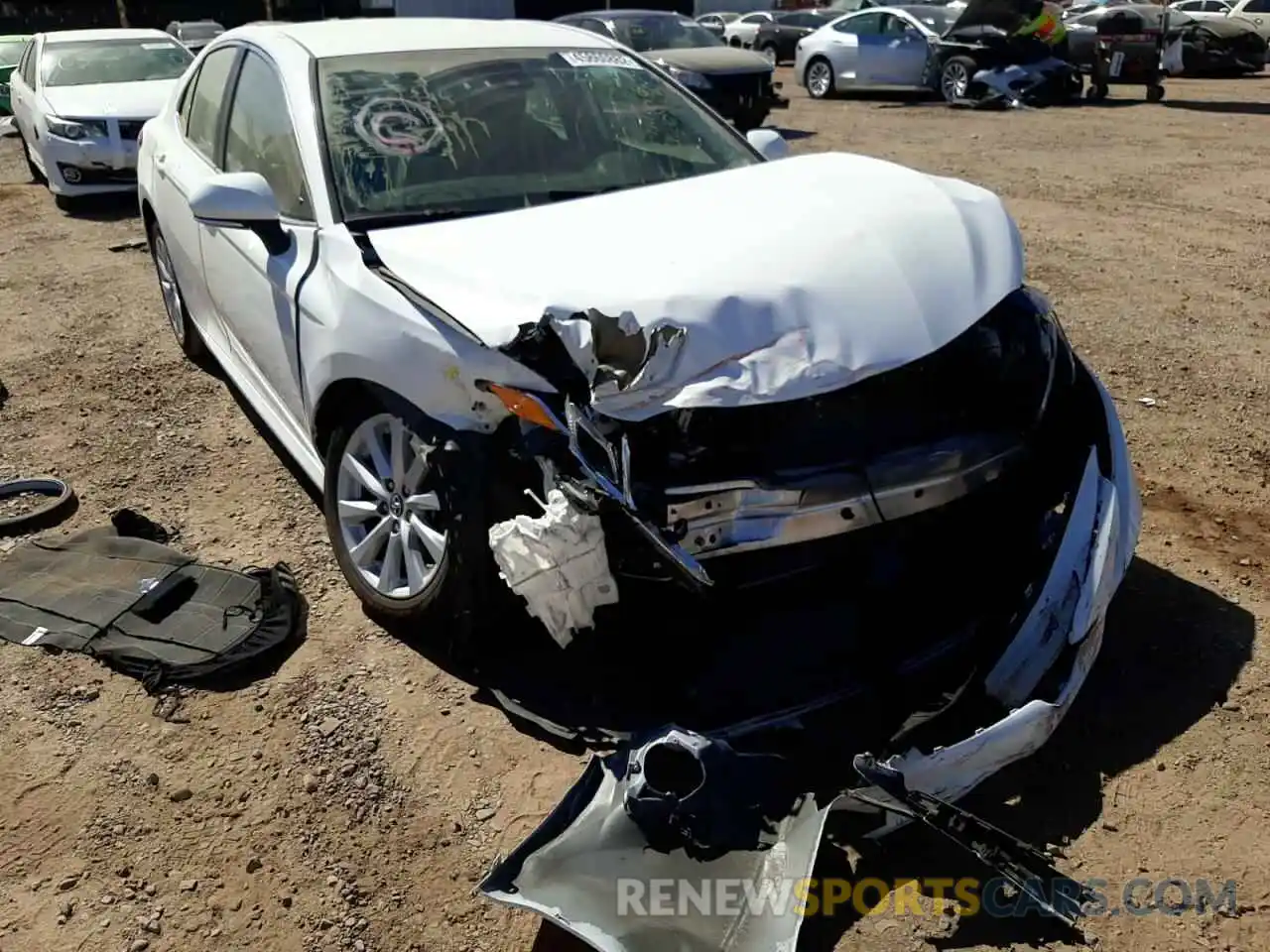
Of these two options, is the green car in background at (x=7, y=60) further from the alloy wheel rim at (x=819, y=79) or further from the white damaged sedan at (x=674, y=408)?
the white damaged sedan at (x=674, y=408)

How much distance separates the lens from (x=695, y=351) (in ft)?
8.12

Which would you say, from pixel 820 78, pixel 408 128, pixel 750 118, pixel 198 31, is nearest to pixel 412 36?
→ pixel 408 128

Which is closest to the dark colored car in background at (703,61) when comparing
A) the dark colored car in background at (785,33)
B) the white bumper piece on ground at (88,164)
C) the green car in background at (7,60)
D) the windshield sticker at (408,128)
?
the white bumper piece on ground at (88,164)

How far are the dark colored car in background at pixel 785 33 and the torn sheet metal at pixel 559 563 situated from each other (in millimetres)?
24502

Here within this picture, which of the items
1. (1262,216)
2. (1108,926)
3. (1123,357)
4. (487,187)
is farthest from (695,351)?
(1262,216)

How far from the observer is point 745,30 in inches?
1029

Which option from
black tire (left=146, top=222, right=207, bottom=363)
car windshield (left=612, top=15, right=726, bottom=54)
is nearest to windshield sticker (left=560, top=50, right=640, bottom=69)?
black tire (left=146, top=222, right=207, bottom=363)

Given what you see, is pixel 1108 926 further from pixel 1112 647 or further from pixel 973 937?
pixel 1112 647

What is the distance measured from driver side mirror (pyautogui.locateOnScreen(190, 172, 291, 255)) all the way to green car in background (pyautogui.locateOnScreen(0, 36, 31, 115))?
1774 cm

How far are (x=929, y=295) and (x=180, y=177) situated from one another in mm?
3462

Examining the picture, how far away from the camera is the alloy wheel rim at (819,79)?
18.1 m

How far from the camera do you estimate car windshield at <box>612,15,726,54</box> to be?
12953 millimetres

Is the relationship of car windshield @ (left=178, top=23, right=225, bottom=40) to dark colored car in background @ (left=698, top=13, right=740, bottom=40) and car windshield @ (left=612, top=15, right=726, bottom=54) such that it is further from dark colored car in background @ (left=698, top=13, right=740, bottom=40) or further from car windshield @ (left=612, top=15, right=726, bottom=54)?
car windshield @ (left=612, top=15, right=726, bottom=54)

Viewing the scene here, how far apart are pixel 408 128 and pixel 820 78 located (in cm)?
1644
